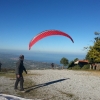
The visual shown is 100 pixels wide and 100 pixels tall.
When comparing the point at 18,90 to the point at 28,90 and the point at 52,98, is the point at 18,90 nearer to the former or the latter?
the point at 28,90

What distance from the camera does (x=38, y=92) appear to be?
15328 mm

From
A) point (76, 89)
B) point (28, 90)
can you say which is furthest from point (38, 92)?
point (76, 89)

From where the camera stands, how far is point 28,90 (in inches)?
621

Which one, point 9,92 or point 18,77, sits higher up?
point 18,77

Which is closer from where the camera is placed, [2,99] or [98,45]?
[2,99]

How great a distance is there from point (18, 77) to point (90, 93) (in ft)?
18.6

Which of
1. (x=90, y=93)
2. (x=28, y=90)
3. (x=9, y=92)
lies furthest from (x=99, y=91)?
(x=9, y=92)

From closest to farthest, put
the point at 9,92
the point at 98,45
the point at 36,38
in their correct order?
the point at 9,92 → the point at 36,38 → the point at 98,45

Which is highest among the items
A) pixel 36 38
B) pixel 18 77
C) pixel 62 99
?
pixel 36 38

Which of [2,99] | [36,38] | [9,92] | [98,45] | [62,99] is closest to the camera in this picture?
[2,99]

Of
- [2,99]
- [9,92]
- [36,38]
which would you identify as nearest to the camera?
[2,99]

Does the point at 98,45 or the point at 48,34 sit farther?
the point at 98,45

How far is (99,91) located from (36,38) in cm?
669

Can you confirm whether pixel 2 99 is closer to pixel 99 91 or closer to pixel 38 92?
pixel 38 92
